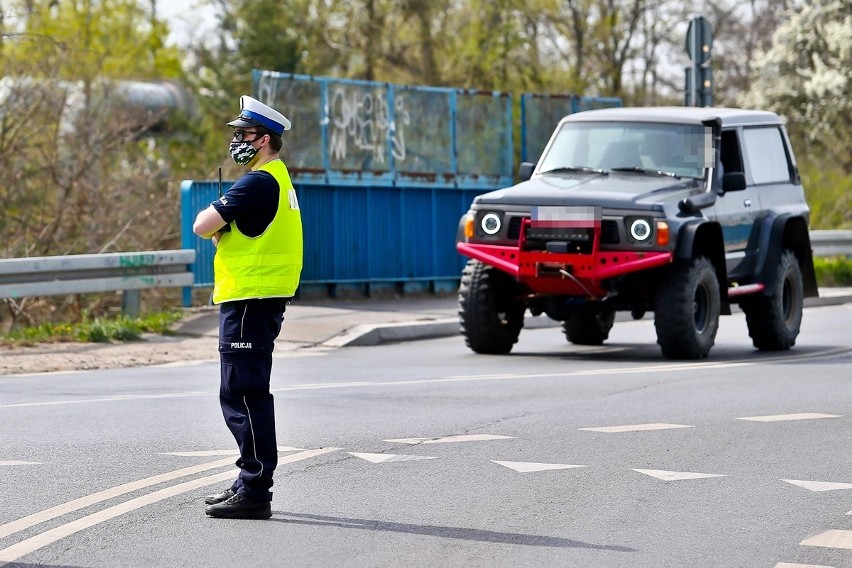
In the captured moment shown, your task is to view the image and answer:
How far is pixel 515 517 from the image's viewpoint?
268 inches

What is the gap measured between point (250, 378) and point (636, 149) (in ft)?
26.9

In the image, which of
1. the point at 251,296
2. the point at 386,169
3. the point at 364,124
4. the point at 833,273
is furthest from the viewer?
the point at 833,273

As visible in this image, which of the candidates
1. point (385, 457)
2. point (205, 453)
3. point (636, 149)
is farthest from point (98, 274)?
point (385, 457)

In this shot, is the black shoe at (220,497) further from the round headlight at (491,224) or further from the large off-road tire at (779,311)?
the large off-road tire at (779,311)

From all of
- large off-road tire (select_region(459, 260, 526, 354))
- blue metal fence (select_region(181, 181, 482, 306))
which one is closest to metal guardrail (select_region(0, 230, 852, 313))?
blue metal fence (select_region(181, 181, 482, 306))

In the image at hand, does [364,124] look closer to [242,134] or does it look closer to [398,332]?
[398,332]

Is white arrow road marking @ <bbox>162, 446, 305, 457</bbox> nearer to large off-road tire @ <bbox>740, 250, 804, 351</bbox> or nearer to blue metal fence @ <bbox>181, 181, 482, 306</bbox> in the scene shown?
large off-road tire @ <bbox>740, 250, 804, 351</bbox>

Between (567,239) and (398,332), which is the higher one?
(567,239)

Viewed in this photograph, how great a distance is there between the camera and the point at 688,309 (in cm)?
1358

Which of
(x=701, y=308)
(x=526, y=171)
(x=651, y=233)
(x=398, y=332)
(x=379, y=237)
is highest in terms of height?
(x=526, y=171)

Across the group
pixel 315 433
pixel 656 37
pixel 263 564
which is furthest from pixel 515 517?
pixel 656 37

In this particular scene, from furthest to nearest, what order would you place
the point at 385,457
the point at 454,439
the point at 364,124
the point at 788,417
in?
1. the point at 364,124
2. the point at 788,417
3. the point at 454,439
4. the point at 385,457

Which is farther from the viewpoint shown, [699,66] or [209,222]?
[699,66]

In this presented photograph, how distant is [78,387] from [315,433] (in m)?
3.11
